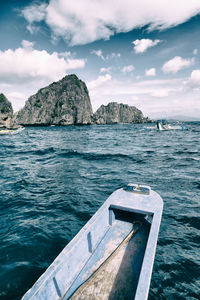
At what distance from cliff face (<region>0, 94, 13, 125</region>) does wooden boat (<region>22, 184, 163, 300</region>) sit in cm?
11200

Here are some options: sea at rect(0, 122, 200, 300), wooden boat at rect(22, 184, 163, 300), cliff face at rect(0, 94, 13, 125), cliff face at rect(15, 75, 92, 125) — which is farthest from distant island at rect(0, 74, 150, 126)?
wooden boat at rect(22, 184, 163, 300)

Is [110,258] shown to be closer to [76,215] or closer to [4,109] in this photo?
[76,215]

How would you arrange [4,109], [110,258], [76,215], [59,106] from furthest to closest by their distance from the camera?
[59,106]
[4,109]
[76,215]
[110,258]

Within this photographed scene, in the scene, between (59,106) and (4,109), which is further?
(59,106)

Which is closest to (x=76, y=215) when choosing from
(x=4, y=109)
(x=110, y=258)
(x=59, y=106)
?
(x=110, y=258)

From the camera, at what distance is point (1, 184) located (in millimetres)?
9695

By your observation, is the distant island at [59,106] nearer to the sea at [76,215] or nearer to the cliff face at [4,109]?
the cliff face at [4,109]

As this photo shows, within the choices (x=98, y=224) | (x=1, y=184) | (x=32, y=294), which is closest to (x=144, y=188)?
(x=98, y=224)

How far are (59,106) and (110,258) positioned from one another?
5622 inches

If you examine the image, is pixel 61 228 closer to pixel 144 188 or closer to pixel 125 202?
pixel 125 202

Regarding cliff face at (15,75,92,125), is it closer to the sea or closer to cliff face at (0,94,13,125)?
cliff face at (0,94,13,125)

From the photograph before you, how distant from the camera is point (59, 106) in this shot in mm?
136750

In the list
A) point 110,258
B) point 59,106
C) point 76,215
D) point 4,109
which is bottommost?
point 76,215

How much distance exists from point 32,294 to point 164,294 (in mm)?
2831
